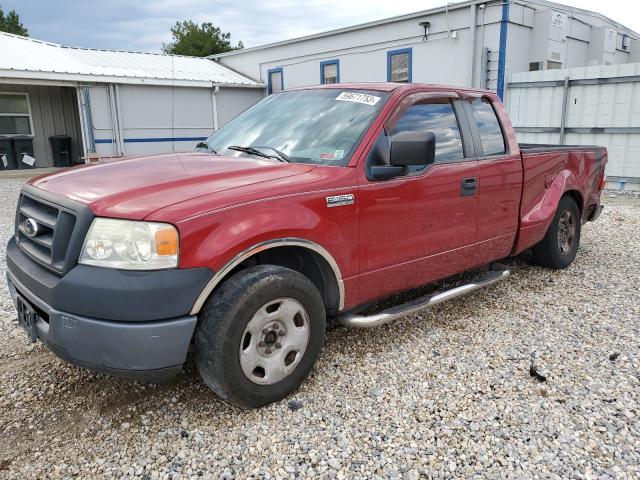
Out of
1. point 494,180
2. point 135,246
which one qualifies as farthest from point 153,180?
point 494,180

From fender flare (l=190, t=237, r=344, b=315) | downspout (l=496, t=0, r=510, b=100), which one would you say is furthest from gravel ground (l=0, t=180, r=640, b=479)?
downspout (l=496, t=0, r=510, b=100)

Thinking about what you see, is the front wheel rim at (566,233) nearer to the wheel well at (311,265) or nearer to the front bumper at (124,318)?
the wheel well at (311,265)

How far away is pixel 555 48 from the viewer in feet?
46.4

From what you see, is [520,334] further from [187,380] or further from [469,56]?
[469,56]

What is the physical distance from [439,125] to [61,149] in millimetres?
17520

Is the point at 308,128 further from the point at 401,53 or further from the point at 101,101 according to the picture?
the point at 101,101

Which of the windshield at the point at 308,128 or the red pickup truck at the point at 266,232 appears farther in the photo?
the windshield at the point at 308,128

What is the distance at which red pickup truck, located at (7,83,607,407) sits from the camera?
254 centimetres

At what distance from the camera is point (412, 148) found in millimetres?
3229

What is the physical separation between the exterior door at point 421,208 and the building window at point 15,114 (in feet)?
58.0

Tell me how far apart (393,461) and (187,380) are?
4.67 ft

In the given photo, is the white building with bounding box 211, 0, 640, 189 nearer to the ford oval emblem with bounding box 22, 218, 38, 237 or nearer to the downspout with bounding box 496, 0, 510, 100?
the downspout with bounding box 496, 0, 510, 100

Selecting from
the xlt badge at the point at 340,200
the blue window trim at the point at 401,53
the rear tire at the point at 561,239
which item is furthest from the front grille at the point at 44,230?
the blue window trim at the point at 401,53

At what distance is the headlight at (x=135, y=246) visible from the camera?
99.3 inches
